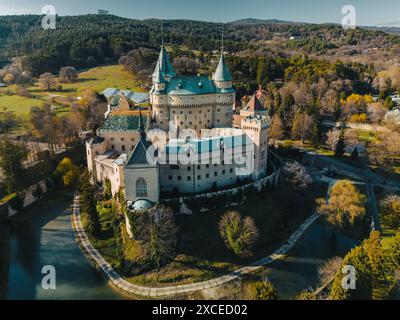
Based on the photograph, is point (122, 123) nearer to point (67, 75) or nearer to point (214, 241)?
point (214, 241)

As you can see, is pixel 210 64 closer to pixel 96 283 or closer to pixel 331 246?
pixel 331 246

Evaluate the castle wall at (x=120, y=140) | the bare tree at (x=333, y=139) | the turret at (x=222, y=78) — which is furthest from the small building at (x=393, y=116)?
the castle wall at (x=120, y=140)

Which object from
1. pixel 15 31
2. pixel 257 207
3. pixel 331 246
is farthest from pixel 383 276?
pixel 15 31

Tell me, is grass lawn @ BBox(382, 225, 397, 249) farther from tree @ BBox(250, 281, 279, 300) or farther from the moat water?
tree @ BBox(250, 281, 279, 300)

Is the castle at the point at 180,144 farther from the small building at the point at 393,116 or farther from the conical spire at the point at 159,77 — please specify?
the small building at the point at 393,116

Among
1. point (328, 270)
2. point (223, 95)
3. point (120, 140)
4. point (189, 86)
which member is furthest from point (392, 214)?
point (120, 140)

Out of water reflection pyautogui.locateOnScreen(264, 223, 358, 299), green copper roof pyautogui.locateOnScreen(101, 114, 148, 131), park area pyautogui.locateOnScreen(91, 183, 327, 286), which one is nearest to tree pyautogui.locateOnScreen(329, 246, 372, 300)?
water reflection pyautogui.locateOnScreen(264, 223, 358, 299)
